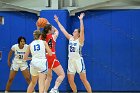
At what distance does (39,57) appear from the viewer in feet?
26.9

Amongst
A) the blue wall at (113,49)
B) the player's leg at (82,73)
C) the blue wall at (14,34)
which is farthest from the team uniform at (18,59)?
the blue wall at (113,49)

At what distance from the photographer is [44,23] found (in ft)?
29.0

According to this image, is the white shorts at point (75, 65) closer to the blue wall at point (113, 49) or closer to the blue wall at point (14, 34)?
the blue wall at point (113, 49)

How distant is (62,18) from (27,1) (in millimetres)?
1675

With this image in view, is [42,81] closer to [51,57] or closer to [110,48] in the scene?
[51,57]

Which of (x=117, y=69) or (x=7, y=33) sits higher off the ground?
(x=7, y=33)

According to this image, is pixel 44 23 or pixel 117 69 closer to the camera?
pixel 44 23

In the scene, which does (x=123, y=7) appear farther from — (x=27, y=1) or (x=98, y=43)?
(x=27, y=1)

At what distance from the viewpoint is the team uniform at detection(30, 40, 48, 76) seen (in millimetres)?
8141

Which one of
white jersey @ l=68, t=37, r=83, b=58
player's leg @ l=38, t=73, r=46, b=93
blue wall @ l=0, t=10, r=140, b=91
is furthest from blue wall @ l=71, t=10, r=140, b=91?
player's leg @ l=38, t=73, r=46, b=93

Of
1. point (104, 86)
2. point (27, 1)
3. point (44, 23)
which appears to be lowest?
point (104, 86)

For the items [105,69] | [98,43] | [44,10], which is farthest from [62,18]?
[105,69]

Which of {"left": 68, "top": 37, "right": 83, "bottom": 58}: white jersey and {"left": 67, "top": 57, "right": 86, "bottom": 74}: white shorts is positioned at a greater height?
{"left": 68, "top": 37, "right": 83, "bottom": 58}: white jersey

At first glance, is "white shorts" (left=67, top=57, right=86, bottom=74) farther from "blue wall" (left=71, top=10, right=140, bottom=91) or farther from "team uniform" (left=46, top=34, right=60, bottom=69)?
"blue wall" (left=71, top=10, right=140, bottom=91)
